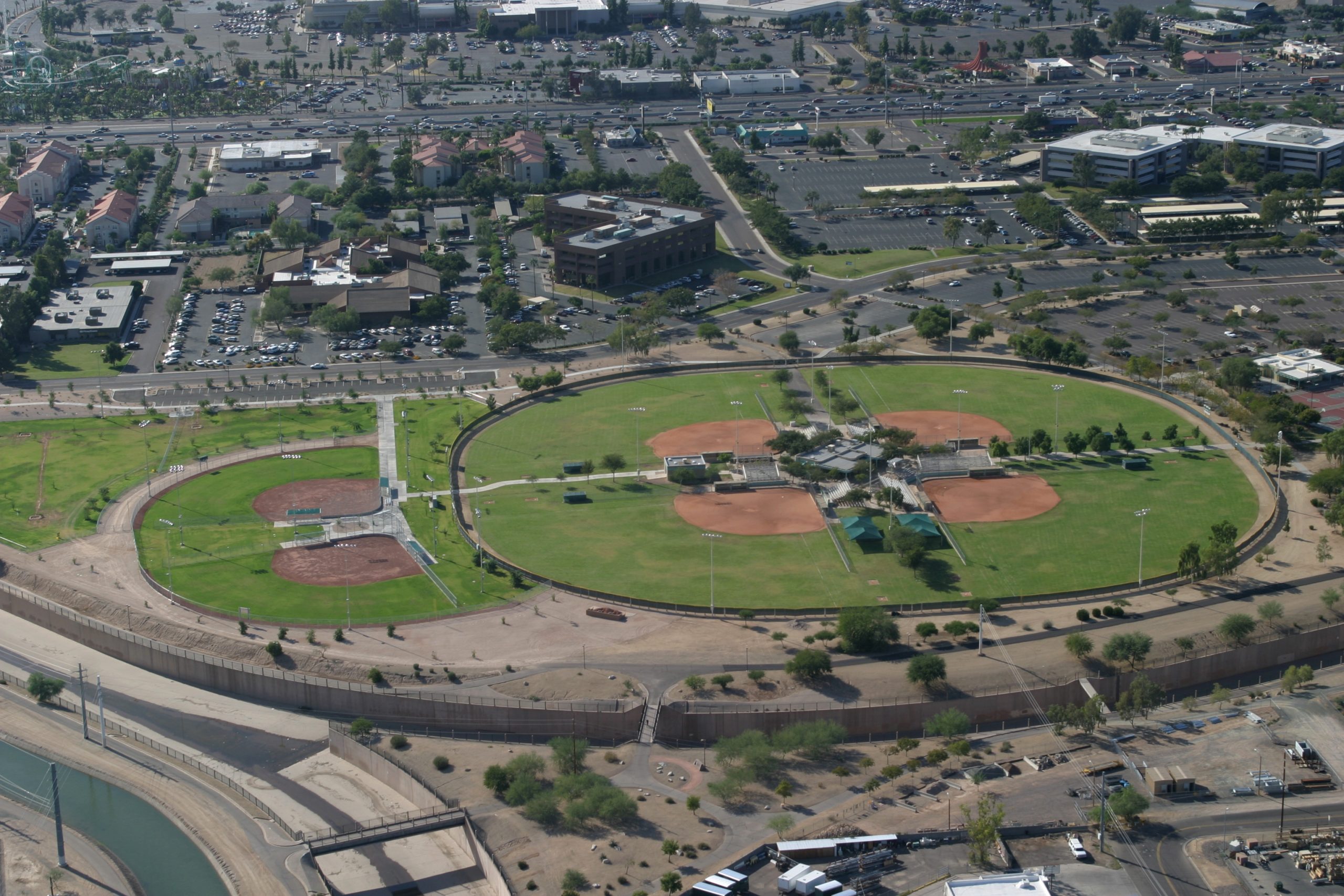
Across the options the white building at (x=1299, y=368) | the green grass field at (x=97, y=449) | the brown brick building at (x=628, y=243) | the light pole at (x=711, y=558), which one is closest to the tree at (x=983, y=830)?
the light pole at (x=711, y=558)

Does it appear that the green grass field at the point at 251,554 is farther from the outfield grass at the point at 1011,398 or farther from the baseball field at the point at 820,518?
the outfield grass at the point at 1011,398

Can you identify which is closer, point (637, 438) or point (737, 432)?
point (637, 438)

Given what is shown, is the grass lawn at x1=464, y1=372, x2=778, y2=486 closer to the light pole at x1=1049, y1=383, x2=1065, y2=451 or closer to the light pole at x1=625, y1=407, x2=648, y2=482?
the light pole at x1=625, y1=407, x2=648, y2=482

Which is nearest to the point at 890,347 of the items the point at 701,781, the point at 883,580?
the point at 883,580

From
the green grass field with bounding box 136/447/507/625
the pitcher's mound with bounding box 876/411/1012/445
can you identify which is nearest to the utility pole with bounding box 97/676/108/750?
the green grass field with bounding box 136/447/507/625

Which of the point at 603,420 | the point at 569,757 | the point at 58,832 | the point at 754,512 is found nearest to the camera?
the point at 58,832

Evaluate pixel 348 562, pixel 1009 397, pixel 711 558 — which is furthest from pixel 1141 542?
pixel 348 562

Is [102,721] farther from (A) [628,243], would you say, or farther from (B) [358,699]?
(A) [628,243]
